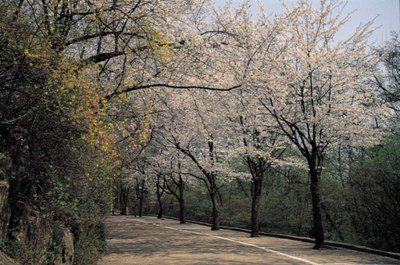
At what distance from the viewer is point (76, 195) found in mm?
8305

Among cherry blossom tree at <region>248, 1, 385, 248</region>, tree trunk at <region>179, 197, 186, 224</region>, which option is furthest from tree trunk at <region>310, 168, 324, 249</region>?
tree trunk at <region>179, 197, 186, 224</region>

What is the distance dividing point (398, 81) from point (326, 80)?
6.95 m

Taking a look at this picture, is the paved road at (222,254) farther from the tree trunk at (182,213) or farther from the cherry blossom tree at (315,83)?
the tree trunk at (182,213)

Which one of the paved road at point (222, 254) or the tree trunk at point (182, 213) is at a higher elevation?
the tree trunk at point (182, 213)

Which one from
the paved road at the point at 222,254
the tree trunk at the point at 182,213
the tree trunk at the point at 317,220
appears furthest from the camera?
the tree trunk at the point at 182,213

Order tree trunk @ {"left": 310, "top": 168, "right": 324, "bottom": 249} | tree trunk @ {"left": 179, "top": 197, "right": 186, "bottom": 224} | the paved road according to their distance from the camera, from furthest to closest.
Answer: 1. tree trunk @ {"left": 179, "top": 197, "right": 186, "bottom": 224}
2. tree trunk @ {"left": 310, "top": 168, "right": 324, "bottom": 249}
3. the paved road

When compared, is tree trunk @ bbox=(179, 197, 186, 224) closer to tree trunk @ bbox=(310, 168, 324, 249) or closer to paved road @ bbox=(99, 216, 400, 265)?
paved road @ bbox=(99, 216, 400, 265)

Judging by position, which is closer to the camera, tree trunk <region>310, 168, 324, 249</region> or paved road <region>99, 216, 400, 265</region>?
paved road <region>99, 216, 400, 265</region>

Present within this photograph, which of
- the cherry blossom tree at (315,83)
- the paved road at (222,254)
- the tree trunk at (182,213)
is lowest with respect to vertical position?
the paved road at (222,254)

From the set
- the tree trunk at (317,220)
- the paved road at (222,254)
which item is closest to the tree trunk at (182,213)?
the paved road at (222,254)

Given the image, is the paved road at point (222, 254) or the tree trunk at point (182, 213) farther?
the tree trunk at point (182, 213)

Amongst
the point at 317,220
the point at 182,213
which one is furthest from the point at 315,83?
the point at 182,213

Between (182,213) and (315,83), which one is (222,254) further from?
(182,213)

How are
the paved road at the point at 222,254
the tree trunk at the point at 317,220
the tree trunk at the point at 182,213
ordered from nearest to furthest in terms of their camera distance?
the paved road at the point at 222,254 < the tree trunk at the point at 317,220 < the tree trunk at the point at 182,213
